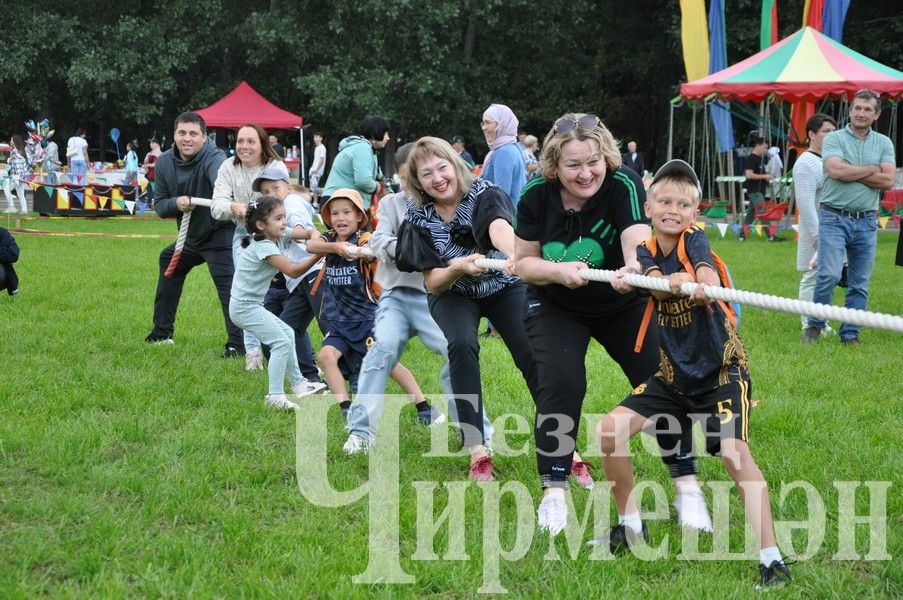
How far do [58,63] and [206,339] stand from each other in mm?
29464

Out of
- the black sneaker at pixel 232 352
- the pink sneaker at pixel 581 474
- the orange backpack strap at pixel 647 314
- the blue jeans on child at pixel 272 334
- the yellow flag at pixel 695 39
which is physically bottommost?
the pink sneaker at pixel 581 474

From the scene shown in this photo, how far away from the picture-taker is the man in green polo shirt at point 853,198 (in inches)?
350

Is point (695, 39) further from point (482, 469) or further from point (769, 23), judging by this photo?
point (482, 469)

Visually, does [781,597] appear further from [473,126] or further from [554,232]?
[473,126]

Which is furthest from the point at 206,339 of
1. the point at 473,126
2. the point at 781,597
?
the point at 473,126

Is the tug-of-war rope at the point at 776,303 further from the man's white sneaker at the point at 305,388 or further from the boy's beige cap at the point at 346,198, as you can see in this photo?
the man's white sneaker at the point at 305,388

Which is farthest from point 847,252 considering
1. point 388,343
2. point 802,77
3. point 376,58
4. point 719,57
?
point 376,58

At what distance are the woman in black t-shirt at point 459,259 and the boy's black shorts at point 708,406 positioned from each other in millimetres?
1090

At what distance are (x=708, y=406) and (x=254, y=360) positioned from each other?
480cm

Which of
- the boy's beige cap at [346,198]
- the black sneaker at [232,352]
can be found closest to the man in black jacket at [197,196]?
the black sneaker at [232,352]

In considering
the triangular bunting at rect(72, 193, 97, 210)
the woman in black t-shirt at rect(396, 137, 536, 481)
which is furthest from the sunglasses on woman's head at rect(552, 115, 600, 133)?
the triangular bunting at rect(72, 193, 97, 210)

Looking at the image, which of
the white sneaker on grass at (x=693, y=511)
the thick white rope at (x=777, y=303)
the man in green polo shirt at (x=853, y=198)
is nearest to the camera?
the thick white rope at (x=777, y=303)

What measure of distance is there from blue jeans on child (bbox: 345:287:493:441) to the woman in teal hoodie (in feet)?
9.81

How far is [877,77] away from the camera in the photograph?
18.7 metres
